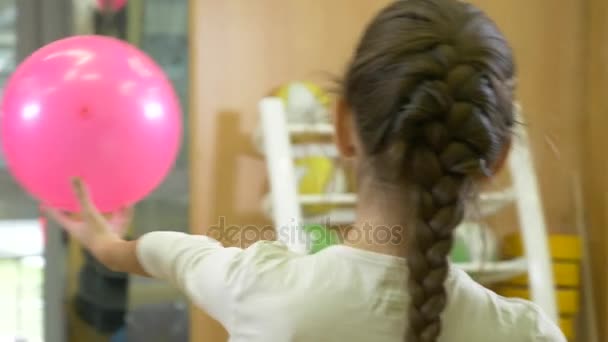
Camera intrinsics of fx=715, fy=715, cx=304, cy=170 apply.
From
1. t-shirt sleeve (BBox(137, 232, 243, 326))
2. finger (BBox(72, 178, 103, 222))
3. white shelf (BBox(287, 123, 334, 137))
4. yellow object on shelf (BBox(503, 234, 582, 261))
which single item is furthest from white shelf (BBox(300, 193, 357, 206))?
t-shirt sleeve (BBox(137, 232, 243, 326))

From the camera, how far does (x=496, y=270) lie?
167 cm

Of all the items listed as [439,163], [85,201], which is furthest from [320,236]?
[439,163]

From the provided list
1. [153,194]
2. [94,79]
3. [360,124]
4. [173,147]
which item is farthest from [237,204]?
[360,124]

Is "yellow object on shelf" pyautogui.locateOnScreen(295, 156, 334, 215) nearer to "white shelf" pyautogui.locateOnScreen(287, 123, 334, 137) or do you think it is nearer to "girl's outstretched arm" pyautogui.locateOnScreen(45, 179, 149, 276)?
"white shelf" pyautogui.locateOnScreen(287, 123, 334, 137)

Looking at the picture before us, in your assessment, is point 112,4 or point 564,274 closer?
point 564,274

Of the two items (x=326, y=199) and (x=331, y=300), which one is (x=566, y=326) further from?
(x=331, y=300)

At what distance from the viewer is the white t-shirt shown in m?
0.69

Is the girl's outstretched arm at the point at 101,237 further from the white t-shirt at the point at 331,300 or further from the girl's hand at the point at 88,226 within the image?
the white t-shirt at the point at 331,300

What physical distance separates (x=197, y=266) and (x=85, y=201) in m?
0.39

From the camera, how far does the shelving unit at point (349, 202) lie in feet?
5.23

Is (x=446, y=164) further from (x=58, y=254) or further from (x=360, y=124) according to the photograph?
(x=58, y=254)

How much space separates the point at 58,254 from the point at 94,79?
1.02 metres

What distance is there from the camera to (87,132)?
1.15 m

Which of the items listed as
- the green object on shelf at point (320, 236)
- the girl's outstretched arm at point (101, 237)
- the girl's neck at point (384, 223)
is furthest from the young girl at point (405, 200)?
the green object on shelf at point (320, 236)
